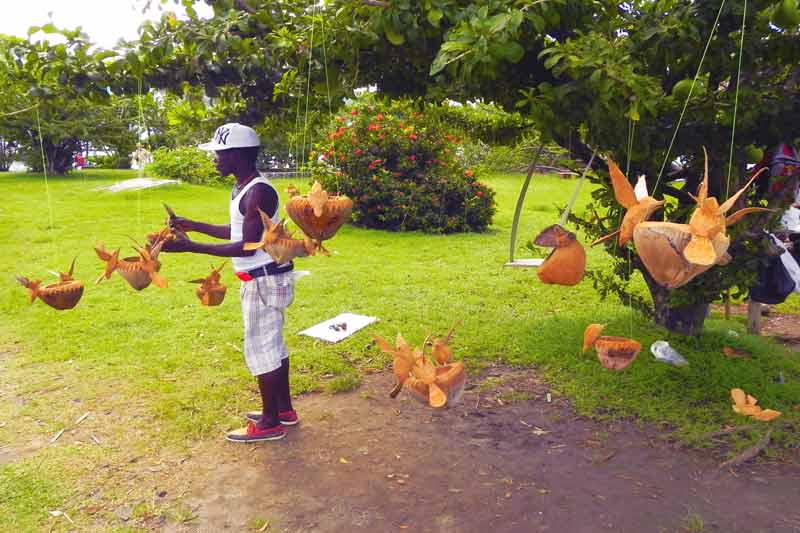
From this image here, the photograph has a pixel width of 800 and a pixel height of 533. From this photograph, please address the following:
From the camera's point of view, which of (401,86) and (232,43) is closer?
(232,43)

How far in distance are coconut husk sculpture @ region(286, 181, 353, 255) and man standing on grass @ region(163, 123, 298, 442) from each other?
0.71 metres

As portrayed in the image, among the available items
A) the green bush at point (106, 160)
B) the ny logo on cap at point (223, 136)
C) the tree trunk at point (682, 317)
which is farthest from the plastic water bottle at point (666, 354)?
the green bush at point (106, 160)

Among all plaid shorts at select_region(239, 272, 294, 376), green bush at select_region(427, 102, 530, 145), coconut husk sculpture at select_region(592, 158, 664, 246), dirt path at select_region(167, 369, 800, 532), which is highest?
green bush at select_region(427, 102, 530, 145)

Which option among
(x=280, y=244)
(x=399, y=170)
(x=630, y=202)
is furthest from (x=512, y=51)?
(x=399, y=170)

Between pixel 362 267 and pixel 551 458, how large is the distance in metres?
5.57

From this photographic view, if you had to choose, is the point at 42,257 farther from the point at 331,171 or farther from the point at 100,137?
the point at 100,137

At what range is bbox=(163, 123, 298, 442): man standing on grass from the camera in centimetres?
340

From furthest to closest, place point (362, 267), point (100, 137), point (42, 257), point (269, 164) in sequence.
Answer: point (269, 164)
point (100, 137)
point (42, 257)
point (362, 267)

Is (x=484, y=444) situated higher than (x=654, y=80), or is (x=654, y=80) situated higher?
(x=654, y=80)

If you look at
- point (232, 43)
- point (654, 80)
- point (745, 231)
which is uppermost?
point (232, 43)

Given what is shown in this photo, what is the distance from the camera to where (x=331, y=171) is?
11.8 meters

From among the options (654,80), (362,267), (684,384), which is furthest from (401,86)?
(362,267)

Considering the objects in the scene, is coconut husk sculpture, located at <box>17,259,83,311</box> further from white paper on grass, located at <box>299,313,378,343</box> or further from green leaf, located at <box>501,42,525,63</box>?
white paper on grass, located at <box>299,313,378,343</box>

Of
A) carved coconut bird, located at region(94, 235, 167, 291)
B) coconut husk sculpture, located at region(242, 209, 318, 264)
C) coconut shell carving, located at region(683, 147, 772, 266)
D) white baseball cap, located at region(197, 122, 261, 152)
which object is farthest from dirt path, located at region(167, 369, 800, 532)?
coconut shell carving, located at region(683, 147, 772, 266)
